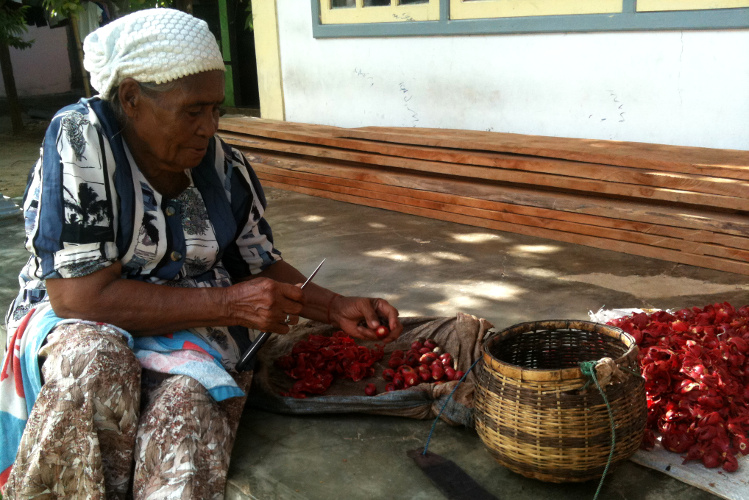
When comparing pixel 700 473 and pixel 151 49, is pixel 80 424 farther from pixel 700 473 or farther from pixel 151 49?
pixel 700 473

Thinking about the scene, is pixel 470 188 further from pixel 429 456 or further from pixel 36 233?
pixel 36 233

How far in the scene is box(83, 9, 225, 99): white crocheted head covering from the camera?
201cm

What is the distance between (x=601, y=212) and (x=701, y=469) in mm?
2540

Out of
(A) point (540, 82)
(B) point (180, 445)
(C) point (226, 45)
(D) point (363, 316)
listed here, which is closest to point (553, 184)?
(A) point (540, 82)

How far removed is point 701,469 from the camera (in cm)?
208

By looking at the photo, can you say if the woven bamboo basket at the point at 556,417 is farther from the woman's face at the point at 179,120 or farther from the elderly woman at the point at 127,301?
the woman's face at the point at 179,120

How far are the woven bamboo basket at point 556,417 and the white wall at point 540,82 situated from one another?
2.98 m

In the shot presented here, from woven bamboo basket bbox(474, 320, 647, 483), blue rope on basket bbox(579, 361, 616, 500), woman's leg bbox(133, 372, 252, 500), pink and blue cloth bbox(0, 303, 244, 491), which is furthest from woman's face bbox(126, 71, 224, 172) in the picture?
blue rope on basket bbox(579, 361, 616, 500)


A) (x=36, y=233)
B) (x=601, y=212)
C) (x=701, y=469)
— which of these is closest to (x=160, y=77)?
(x=36, y=233)

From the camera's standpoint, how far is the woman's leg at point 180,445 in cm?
194

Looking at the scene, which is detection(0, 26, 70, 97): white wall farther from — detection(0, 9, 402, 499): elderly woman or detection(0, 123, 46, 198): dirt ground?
detection(0, 9, 402, 499): elderly woman

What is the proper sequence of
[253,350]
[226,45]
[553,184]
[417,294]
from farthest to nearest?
[226,45]
[553,184]
[417,294]
[253,350]

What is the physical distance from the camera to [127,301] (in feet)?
6.90

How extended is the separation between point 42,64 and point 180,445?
15592 mm
